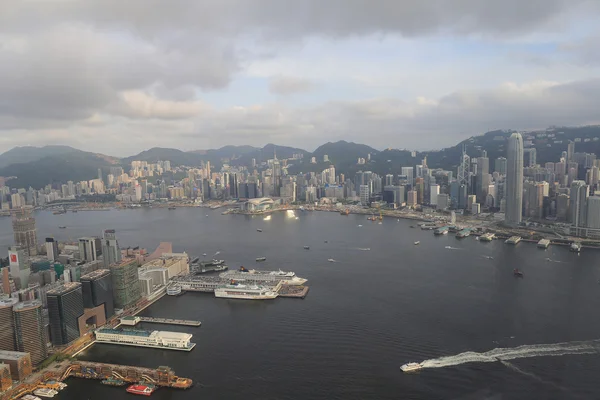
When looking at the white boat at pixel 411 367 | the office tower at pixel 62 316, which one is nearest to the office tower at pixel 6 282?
the office tower at pixel 62 316

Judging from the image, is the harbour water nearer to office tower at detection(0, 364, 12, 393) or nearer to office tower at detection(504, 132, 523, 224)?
office tower at detection(0, 364, 12, 393)

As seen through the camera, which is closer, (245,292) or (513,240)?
(245,292)

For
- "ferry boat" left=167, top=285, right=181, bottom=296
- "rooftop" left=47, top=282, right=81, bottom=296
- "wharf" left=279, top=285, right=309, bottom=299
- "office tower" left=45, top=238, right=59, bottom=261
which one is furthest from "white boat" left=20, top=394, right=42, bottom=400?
"office tower" left=45, top=238, right=59, bottom=261

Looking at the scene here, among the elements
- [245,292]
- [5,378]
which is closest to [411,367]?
[245,292]

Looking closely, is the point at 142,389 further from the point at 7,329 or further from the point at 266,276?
the point at 266,276

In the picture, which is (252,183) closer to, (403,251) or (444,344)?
(403,251)

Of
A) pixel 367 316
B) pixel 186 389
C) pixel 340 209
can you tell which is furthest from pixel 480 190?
pixel 186 389
